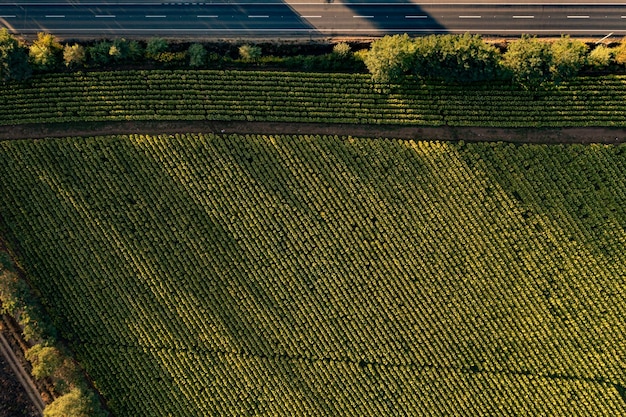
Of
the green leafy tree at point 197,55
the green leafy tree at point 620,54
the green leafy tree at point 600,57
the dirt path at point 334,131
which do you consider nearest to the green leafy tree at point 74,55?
the dirt path at point 334,131


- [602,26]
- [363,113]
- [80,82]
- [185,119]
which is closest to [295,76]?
[363,113]

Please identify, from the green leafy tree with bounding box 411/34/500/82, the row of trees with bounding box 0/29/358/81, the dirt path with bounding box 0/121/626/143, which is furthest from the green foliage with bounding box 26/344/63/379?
the green leafy tree with bounding box 411/34/500/82

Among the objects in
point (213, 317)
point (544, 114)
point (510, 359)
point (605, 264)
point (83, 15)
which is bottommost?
point (510, 359)

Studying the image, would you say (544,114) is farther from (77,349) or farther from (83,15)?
(77,349)

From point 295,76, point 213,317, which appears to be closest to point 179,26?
point 295,76

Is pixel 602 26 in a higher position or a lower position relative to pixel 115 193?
higher

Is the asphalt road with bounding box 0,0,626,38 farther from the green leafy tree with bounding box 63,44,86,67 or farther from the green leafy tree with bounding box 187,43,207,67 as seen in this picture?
the green leafy tree with bounding box 63,44,86,67
